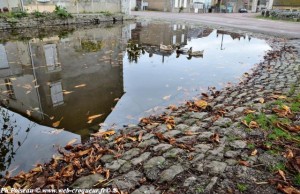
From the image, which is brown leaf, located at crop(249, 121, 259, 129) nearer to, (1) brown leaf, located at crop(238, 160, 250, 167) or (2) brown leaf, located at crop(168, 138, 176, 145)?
(1) brown leaf, located at crop(238, 160, 250, 167)

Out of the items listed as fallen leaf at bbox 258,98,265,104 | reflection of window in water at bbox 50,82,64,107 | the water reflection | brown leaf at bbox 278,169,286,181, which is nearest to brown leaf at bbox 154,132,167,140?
the water reflection

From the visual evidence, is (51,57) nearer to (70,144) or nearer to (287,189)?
(70,144)

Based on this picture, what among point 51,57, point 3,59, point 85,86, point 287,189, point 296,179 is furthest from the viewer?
point 51,57

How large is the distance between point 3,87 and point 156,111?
427 centimetres

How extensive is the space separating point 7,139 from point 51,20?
63.9ft

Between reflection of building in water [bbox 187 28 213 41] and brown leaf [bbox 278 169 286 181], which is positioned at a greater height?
reflection of building in water [bbox 187 28 213 41]

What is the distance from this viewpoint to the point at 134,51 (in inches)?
430

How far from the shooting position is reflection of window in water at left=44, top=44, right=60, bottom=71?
26.1 ft

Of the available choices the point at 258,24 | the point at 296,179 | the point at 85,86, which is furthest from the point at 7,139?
the point at 258,24

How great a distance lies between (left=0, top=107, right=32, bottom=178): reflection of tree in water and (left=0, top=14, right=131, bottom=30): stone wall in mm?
16090

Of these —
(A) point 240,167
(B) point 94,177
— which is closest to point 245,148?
(A) point 240,167

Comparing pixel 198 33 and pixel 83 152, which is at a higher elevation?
pixel 198 33

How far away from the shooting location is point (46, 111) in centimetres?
506

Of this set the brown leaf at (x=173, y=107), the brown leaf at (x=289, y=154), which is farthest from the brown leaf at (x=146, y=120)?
the brown leaf at (x=289, y=154)
